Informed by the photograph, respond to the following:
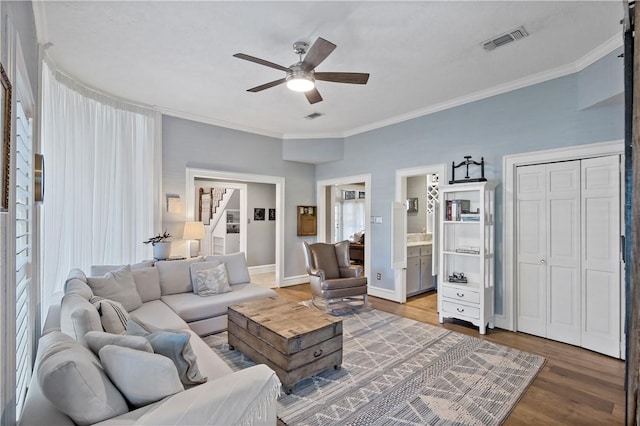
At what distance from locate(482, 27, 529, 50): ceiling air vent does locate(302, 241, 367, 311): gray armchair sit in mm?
3269

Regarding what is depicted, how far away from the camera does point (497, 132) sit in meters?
4.01

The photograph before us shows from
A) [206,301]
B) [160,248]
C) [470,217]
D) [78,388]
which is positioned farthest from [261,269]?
[78,388]

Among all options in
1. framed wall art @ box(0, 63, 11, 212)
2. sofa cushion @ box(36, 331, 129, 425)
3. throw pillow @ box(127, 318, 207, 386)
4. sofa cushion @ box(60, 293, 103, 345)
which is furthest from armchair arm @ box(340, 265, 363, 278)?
framed wall art @ box(0, 63, 11, 212)

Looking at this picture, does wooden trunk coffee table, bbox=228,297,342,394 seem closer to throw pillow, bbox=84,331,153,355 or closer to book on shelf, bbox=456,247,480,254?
throw pillow, bbox=84,331,153,355

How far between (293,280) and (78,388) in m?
5.28

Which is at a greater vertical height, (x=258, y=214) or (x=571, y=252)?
(x=258, y=214)

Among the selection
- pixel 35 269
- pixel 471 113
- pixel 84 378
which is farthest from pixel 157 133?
pixel 471 113

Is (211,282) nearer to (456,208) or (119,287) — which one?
(119,287)

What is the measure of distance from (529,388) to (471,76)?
3.20 m

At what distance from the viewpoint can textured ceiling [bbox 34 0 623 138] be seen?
2445 millimetres

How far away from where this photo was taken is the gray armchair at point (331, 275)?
14.7 feet

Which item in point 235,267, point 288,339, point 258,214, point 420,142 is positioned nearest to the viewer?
point 288,339

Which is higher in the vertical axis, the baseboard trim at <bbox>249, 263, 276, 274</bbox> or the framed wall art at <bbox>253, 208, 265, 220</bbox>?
the framed wall art at <bbox>253, 208, 265, 220</bbox>

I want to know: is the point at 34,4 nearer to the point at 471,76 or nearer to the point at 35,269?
the point at 35,269
